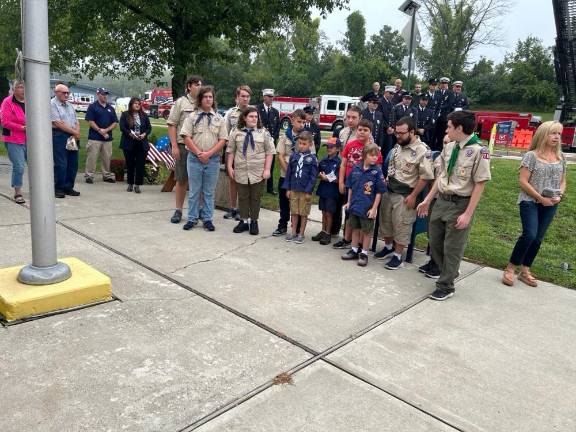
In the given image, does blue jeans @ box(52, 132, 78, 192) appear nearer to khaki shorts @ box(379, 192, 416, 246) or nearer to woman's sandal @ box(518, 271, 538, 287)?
khaki shorts @ box(379, 192, 416, 246)

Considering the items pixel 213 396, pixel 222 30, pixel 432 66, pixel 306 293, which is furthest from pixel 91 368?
pixel 432 66

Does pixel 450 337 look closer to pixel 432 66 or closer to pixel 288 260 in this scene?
pixel 288 260

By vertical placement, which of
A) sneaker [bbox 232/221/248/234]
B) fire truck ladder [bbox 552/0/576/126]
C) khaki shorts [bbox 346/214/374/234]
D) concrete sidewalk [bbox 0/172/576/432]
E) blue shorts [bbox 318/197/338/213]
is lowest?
concrete sidewalk [bbox 0/172/576/432]

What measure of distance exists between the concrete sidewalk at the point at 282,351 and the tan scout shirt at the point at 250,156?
1.23 m

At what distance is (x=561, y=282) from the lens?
5.14 m

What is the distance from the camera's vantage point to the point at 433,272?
5020 mm

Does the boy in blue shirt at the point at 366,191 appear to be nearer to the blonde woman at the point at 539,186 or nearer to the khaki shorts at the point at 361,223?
the khaki shorts at the point at 361,223

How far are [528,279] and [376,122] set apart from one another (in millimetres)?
5616

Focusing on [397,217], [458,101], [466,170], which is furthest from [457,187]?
[458,101]

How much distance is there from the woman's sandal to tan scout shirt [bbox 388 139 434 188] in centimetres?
141

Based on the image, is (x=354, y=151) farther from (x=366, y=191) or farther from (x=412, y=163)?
(x=412, y=163)

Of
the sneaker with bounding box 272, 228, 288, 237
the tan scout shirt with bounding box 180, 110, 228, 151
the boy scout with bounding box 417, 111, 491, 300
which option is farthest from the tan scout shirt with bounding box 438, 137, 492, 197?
the tan scout shirt with bounding box 180, 110, 228, 151

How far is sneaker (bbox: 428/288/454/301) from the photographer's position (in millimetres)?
4387

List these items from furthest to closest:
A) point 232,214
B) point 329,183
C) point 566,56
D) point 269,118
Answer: point 566,56, point 269,118, point 232,214, point 329,183
